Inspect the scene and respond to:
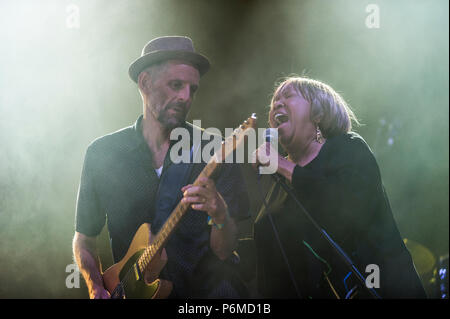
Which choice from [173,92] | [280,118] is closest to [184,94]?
[173,92]

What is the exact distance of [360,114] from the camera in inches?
127

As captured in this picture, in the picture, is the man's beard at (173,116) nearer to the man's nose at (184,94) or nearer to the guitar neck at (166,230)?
the man's nose at (184,94)

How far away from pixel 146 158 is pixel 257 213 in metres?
0.80

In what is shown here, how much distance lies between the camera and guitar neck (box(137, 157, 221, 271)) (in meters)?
1.87

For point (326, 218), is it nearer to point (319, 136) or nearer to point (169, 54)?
point (319, 136)

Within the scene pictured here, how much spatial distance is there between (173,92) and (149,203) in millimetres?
707

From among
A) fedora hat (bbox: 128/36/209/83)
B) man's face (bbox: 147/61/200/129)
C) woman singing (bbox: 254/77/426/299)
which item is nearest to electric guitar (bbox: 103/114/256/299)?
woman singing (bbox: 254/77/426/299)

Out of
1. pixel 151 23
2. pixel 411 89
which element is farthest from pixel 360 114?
pixel 151 23

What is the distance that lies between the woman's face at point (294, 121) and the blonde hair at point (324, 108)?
0.04 meters

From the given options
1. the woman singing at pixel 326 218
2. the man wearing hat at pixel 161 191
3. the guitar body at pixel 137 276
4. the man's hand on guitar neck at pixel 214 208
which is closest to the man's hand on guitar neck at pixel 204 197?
the man's hand on guitar neck at pixel 214 208

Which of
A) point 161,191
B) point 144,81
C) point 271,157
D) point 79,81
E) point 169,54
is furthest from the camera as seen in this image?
point 79,81

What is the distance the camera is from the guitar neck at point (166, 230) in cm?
187

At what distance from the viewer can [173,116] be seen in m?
2.30

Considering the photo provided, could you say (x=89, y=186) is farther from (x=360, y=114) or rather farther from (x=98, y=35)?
(x=360, y=114)
